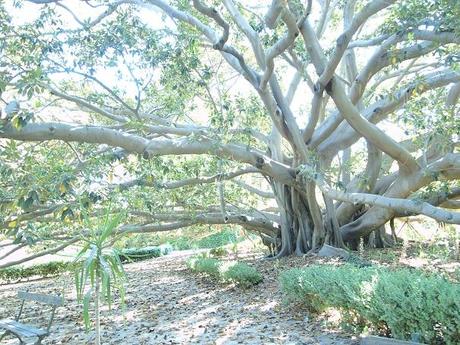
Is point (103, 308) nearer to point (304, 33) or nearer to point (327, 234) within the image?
point (327, 234)

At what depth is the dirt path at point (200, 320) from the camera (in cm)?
520

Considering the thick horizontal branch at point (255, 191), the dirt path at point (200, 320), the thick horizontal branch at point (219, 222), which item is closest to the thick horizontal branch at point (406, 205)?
the dirt path at point (200, 320)

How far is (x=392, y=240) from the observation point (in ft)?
37.9

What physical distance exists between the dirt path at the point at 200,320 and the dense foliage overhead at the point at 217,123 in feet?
4.55

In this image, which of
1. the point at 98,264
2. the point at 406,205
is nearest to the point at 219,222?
the point at 406,205

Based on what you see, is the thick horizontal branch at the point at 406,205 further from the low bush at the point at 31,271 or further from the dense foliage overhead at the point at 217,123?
the low bush at the point at 31,271

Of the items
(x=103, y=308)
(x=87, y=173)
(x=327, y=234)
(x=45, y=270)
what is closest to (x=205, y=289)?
(x=103, y=308)

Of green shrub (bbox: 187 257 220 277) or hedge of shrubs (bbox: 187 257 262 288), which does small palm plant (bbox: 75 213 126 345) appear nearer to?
hedge of shrubs (bbox: 187 257 262 288)

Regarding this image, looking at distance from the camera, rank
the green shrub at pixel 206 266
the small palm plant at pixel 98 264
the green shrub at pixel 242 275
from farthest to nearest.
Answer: the green shrub at pixel 206 266 → the green shrub at pixel 242 275 → the small palm plant at pixel 98 264

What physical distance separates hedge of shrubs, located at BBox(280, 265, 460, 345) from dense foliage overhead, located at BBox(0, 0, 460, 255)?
6.18 ft

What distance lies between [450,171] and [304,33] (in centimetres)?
370

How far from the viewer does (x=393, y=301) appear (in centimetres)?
407

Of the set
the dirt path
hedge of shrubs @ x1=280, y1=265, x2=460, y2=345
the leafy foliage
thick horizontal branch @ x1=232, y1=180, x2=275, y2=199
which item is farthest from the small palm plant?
thick horizontal branch @ x1=232, y1=180, x2=275, y2=199

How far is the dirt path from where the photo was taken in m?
5.20
